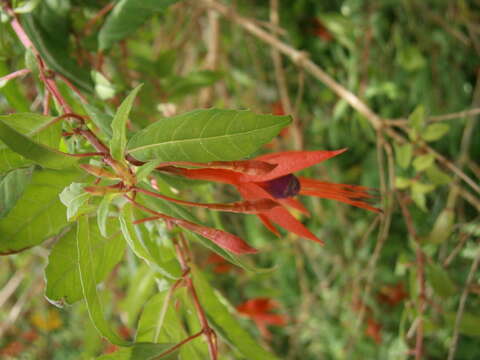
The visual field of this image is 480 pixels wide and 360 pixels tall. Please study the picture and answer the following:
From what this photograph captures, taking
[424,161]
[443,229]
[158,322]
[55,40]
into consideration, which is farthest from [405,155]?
[55,40]

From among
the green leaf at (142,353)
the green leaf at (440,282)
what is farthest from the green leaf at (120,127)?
the green leaf at (440,282)

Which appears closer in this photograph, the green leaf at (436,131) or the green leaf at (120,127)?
the green leaf at (120,127)

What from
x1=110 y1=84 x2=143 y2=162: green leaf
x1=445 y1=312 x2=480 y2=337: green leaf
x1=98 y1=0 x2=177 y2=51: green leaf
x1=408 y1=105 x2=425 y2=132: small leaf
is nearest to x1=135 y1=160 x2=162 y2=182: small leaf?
x1=110 y1=84 x2=143 y2=162: green leaf

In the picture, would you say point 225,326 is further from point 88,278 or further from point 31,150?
point 31,150

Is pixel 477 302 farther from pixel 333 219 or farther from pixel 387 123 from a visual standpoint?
pixel 387 123

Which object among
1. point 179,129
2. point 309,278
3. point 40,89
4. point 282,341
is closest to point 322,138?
point 309,278

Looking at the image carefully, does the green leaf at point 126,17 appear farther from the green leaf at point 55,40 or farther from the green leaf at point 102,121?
the green leaf at point 102,121
